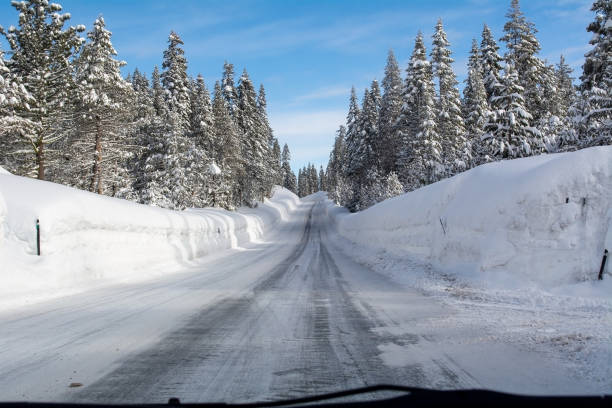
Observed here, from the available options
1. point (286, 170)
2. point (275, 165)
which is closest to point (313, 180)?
point (286, 170)

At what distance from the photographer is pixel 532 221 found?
7699 mm

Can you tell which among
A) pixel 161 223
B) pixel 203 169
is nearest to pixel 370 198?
pixel 203 169

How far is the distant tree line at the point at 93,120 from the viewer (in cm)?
1975

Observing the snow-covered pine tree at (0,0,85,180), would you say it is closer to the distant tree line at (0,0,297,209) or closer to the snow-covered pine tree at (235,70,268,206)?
the distant tree line at (0,0,297,209)

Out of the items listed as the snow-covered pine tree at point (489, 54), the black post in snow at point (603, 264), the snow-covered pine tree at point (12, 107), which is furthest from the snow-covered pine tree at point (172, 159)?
the black post in snow at point (603, 264)

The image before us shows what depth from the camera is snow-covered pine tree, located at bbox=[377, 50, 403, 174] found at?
43.5 meters

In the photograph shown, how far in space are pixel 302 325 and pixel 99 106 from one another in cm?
2204

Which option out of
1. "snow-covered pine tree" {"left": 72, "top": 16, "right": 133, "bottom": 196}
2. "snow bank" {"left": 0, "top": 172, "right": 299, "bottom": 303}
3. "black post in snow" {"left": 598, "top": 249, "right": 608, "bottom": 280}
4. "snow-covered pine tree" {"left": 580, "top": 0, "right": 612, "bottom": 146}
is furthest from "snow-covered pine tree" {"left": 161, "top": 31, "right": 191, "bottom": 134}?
"black post in snow" {"left": 598, "top": 249, "right": 608, "bottom": 280}

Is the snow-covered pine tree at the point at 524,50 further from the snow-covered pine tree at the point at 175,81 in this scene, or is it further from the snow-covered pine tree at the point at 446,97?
the snow-covered pine tree at the point at 175,81

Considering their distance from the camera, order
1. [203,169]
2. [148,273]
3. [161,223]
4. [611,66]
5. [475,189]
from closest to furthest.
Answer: [475,189] < [148,273] < [161,223] < [611,66] < [203,169]

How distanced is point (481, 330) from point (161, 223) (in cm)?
1304

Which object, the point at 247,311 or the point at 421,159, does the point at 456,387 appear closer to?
the point at 247,311

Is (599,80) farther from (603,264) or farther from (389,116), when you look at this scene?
(389,116)

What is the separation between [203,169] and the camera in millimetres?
35406
